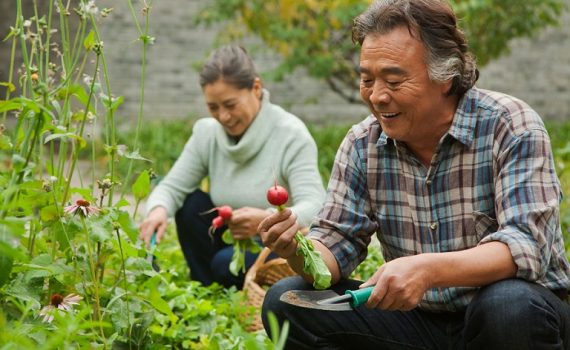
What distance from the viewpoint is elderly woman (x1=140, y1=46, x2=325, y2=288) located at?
3.89 meters

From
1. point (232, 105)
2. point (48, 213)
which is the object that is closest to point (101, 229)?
point (48, 213)

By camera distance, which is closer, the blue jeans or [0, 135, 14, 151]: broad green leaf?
[0, 135, 14, 151]: broad green leaf

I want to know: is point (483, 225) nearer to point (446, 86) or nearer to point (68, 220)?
point (446, 86)

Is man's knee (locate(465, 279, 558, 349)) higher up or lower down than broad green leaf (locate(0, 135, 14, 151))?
lower down

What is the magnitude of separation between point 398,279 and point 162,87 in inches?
389

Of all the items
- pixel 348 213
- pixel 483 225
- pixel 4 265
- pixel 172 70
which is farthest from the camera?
pixel 172 70

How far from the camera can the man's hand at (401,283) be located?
2.16m

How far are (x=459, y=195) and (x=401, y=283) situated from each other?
461 mm

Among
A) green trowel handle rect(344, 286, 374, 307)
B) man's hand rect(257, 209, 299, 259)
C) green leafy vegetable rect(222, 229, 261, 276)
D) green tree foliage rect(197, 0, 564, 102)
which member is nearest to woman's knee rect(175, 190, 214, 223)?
green leafy vegetable rect(222, 229, 261, 276)

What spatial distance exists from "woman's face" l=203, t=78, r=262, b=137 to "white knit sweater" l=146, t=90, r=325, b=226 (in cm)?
4

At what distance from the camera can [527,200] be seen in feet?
7.57

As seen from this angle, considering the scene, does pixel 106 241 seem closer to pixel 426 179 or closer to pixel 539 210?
pixel 426 179

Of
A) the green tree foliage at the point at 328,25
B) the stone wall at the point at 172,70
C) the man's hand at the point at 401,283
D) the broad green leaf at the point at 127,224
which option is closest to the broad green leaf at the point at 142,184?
the broad green leaf at the point at 127,224

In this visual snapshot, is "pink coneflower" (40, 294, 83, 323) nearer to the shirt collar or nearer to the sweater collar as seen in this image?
the shirt collar
